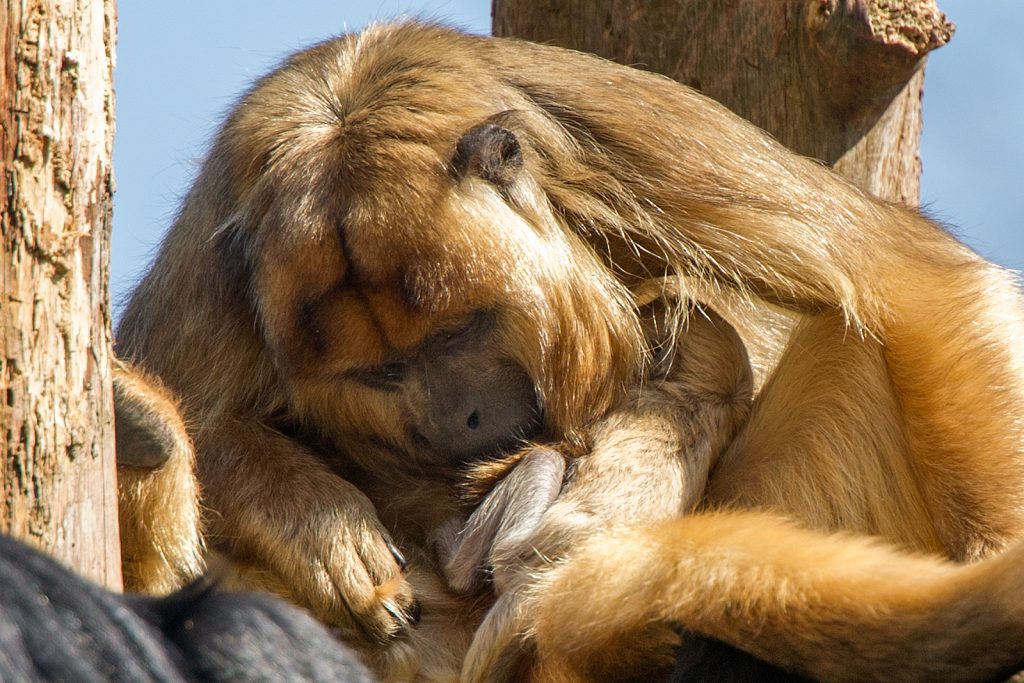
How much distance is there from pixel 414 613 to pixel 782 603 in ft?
3.47

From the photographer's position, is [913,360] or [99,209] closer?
[99,209]

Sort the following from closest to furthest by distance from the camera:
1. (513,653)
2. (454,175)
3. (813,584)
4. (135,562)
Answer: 1. (813,584)
2. (513,653)
3. (135,562)
4. (454,175)

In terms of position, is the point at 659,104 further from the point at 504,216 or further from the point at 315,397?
the point at 315,397

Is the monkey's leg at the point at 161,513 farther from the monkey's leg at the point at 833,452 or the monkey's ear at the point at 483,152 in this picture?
the monkey's leg at the point at 833,452

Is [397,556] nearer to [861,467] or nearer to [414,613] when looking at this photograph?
[414,613]

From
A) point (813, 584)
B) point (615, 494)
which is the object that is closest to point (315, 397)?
point (615, 494)

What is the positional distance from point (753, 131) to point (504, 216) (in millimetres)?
868

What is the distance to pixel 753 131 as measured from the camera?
144 inches

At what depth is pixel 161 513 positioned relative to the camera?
9.87 ft

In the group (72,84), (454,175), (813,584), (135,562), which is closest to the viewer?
(72,84)

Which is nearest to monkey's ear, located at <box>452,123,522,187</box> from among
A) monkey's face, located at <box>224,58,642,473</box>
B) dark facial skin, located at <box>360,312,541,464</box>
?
monkey's face, located at <box>224,58,642,473</box>

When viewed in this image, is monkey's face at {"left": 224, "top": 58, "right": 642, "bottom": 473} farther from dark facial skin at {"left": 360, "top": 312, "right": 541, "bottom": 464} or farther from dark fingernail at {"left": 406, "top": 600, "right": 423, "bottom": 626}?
dark fingernail at {"left": 406, "top": 600, "right": 423, "bottom": 626}

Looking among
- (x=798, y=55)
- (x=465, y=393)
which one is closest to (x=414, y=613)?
(x=465, y=393)

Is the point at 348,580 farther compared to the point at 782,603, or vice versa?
the point at 348,580
